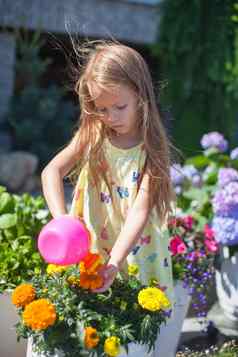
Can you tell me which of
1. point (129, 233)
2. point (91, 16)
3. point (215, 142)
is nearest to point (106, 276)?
point (129, 233)

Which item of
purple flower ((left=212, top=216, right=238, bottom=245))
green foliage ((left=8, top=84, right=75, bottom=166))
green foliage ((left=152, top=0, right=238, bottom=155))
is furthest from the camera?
green foliage ((left=8, top=84, right=75, bottom=166))

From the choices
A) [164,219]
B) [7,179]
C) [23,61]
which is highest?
[164,219]

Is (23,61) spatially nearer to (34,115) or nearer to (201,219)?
(34,115)

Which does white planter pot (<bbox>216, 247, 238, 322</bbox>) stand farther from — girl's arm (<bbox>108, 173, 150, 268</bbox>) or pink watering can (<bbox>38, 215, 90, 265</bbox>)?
pink watering can (<bbox>38, 215, 90, 265</bbox>)

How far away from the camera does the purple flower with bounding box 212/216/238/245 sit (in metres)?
2.98

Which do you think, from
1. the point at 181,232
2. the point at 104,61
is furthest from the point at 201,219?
the point at 104,61

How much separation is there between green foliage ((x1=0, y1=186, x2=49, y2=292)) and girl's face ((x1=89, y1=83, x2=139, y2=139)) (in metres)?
0.63

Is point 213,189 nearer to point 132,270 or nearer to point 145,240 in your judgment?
point 145,240

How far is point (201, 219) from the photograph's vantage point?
336cm

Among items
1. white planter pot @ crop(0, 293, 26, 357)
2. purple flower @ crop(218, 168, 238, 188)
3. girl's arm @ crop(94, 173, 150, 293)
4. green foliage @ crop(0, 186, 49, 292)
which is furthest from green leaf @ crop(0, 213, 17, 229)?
purple flower @ crop(218, 168, 238, 188)

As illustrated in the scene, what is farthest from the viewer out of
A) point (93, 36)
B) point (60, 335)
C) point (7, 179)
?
point (93, 36)

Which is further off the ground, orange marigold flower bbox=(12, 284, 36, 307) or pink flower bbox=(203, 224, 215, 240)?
orange marigold flower bbox=(12, 284, 36, 307)

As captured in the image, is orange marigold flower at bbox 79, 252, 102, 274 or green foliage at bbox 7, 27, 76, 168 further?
green foliage at bbox 7, 27, 76, 168

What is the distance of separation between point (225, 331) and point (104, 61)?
5.39 feet
